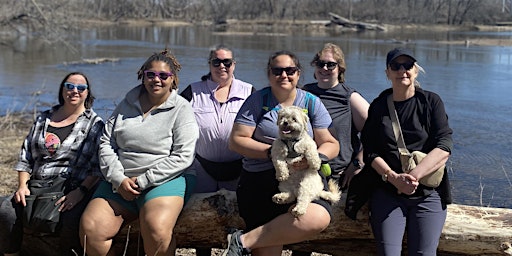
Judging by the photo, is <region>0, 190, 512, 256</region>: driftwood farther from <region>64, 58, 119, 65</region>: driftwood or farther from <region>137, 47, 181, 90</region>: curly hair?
<region>64, 58, 119, 65</region>: driftwood

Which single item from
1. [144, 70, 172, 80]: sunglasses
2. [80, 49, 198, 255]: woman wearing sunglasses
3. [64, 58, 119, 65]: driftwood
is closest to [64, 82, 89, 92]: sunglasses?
[80, 49, 198, 255]: woman wearing sunglasses

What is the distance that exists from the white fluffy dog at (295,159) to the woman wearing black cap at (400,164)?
0.45m

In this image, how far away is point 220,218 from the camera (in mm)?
4254

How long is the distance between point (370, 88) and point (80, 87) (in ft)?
42.1

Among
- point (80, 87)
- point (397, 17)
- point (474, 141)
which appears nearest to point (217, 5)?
point (397, 17)

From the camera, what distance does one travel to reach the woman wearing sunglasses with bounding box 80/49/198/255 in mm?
3824

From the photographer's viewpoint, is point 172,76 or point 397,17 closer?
point 172,76

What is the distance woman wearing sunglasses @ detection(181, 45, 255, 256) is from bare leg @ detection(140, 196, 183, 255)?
0.46m

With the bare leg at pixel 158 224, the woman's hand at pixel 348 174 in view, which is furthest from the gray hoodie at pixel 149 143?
the woman's hand at pixel 348 174

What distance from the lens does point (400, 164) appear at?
3.81 m

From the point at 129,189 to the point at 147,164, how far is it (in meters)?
→ 0.22

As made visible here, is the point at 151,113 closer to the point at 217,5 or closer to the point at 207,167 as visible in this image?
the point at 207,167

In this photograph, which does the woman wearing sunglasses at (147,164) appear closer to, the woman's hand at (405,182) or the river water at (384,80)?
the woman's hand at (405,182)

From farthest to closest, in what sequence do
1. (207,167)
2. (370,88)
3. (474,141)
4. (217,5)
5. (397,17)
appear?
(217,5)
(397,17)
(370,88)
(474,141)
(207,167)
